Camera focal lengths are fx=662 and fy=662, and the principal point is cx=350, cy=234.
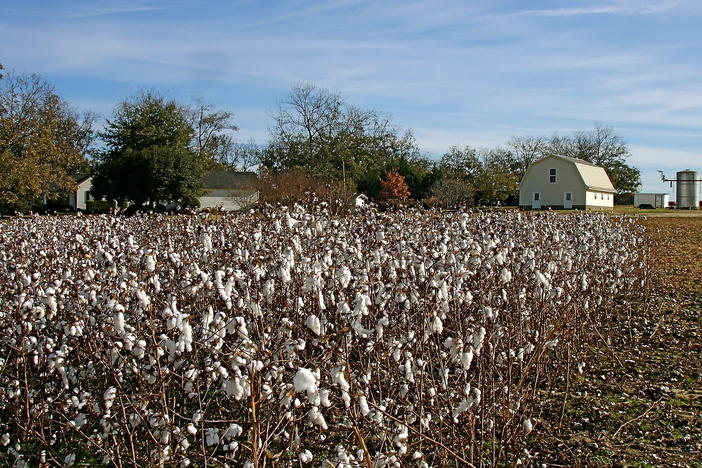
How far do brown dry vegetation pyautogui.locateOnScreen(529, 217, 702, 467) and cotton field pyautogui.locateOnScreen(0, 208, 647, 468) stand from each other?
21cm

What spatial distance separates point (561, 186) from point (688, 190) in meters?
13.6

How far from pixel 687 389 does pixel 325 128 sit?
42.4m

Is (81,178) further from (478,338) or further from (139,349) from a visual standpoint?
(478,338)

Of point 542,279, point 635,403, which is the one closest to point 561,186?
point 635,403

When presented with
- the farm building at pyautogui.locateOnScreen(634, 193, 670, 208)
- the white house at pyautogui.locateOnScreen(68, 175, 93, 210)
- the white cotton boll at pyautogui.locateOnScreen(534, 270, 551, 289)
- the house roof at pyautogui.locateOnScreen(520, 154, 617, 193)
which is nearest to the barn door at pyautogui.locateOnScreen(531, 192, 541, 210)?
the house roof at pyautogui.locateOnScreen(520, 154, 617, 193)

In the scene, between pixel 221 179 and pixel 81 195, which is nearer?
pixel 221 179

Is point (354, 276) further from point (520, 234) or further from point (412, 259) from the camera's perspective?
point (520, 234)

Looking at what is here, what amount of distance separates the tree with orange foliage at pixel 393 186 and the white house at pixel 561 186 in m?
12.1

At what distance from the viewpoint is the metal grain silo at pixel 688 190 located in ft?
188

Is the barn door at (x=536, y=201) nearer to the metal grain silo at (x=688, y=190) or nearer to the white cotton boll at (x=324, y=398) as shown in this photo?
the metal grain silo at (x=688, y=190)

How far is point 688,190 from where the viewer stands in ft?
189

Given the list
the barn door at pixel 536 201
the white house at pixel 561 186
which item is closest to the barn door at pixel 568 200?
the white house at pixel 561 186

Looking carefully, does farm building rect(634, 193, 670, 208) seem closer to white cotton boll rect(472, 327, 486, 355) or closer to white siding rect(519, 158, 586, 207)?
white siding rect(519, 158, 586, 207)

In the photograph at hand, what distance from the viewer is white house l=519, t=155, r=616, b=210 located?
5162 centimetres
